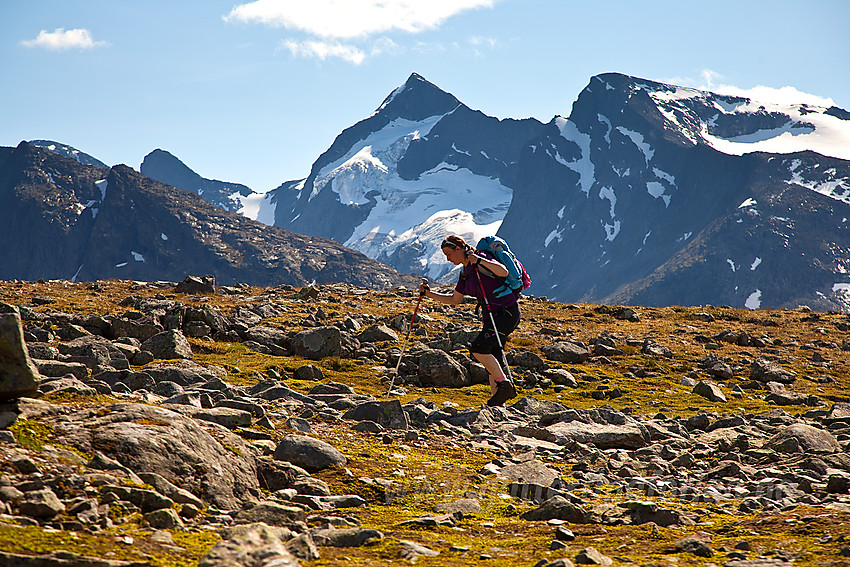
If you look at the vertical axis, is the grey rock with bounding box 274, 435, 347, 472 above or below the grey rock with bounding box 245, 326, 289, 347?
below

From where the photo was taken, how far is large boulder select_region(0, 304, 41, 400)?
7.02 meters

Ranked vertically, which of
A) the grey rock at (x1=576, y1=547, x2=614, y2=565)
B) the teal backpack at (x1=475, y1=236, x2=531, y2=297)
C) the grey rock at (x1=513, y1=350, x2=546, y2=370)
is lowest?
the grey rock at (x1=576, y1=547, x2=614, y2=565)

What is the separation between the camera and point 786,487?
370 inches

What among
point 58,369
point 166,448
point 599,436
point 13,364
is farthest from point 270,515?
point 599,436

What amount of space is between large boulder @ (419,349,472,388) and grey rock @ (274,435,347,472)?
34.4 ft

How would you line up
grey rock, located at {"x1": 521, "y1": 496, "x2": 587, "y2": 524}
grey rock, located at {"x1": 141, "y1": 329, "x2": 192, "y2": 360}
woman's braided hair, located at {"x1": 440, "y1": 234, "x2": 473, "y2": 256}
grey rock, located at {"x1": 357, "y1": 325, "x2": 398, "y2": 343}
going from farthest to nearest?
grey rock, located at {"x1": 357, "y1": 325, "x2": 398, "y2": 343} → grey rock, located at {"x1": 141, "y1": 329, "x2": 192, "y2": 360} → woman's braided hair, located at {"x1": 440, "y1": 234, "x2": 473, "y2": 256} → grey rock, located at {"x1": 521, "y1": 496, "x2": 587, "y2": 524}

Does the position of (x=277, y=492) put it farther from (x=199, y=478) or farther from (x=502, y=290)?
(x=502, y=290)

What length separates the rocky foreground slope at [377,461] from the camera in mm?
5871

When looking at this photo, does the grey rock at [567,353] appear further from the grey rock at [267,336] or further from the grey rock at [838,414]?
the grey rock at [267,336]

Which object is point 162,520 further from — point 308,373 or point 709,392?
point 709,392

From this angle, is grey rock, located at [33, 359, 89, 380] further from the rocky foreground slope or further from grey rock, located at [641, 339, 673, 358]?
grey rock, located at [641, 339, 673, 358]

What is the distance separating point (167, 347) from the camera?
19.2 meters

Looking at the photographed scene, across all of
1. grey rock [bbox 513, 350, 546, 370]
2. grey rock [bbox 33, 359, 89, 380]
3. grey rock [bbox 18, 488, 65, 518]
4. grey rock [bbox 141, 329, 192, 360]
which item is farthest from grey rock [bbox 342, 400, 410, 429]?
grey rock [bbox 513, 350, 546, 370]

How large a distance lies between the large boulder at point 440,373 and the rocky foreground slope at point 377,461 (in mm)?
69
